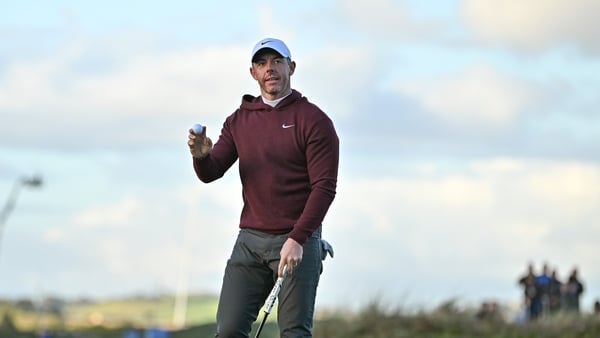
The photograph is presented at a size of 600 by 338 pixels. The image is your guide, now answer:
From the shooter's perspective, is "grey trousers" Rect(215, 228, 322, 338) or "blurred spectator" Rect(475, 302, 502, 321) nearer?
"grey trousers" Rect(215, 228, 322, 338)

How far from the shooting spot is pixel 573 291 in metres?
24.4

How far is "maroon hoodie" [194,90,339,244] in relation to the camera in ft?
31.0

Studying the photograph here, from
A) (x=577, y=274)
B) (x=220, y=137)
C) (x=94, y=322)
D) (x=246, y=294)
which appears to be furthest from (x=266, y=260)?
(x=94, y=322)

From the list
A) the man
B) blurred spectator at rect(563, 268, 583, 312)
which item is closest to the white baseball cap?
the man

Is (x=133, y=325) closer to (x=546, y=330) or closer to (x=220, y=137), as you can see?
(x=546, y=330)

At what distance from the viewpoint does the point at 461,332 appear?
2223 cm

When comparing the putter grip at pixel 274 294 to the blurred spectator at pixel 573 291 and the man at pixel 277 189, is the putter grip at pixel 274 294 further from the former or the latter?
Result: the blurred spectator at pixel 573 291

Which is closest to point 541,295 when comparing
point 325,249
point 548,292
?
point 548,292

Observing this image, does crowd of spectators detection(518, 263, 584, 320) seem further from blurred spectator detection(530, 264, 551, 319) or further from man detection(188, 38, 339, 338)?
man detection(188, 38, 339, 338)

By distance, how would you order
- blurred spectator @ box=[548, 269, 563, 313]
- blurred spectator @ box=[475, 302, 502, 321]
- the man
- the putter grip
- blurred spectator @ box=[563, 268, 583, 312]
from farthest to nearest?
1. blurred spectator @ box=[548, 269, 563, 313]
2. blurred spectator @ box=[563, 268, 583, 312]
3. blurred spectator @ box=[475, 302, 502, 321]
4. the man
5. the putter grip

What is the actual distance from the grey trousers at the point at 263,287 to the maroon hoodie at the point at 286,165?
0.13m

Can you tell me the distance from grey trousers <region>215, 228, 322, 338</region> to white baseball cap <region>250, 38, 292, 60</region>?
3.74 ft

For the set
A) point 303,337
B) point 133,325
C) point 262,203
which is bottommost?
point 303,337

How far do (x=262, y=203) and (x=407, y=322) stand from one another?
13.4m
